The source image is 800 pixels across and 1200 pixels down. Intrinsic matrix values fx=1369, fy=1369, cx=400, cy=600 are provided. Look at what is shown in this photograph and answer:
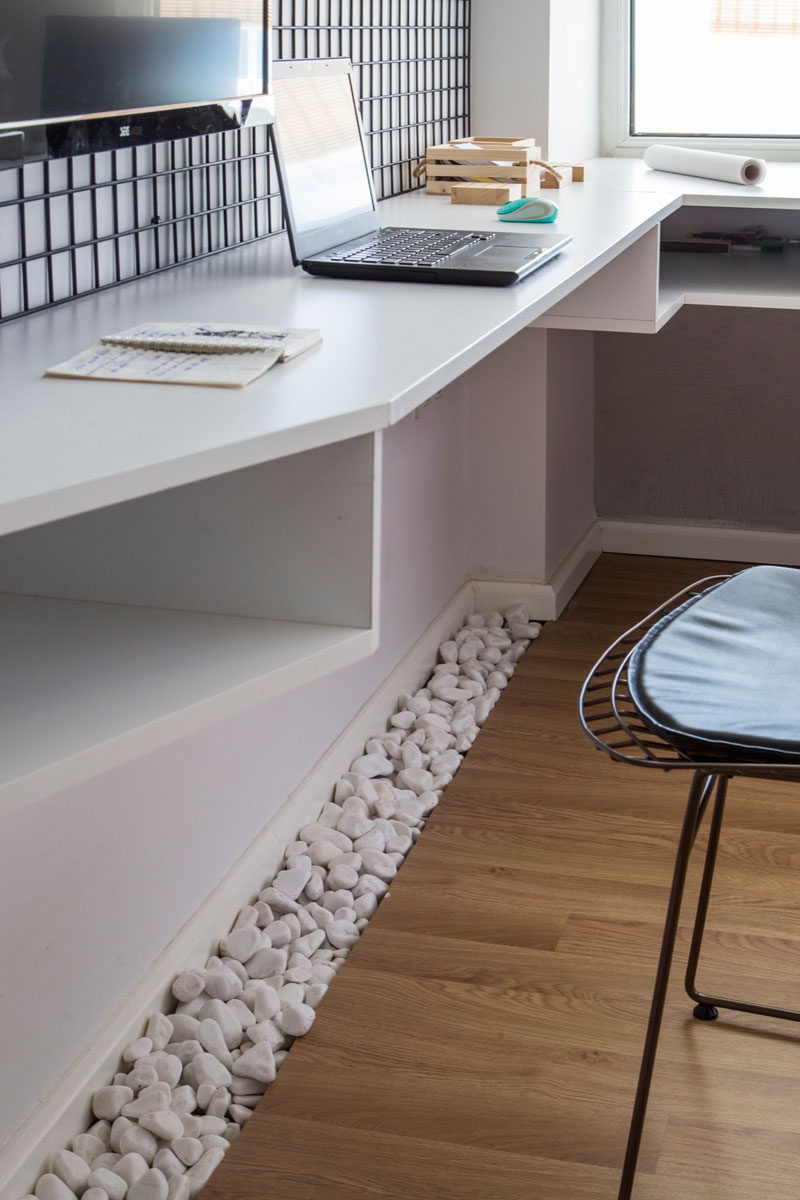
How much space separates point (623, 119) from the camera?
130 inches

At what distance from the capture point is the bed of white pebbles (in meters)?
1.38

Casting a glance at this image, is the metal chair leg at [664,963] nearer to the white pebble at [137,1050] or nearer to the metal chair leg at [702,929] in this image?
the metal chair leg at [702,929]

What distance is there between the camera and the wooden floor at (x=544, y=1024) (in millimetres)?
1380

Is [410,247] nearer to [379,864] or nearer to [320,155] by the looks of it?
[320,155]

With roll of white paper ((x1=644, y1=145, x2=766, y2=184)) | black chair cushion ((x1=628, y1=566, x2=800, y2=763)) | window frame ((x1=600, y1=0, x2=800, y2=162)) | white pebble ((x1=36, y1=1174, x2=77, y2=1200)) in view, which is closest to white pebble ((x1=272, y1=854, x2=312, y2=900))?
white pebble ((x1=36, y1=1174, x2=77, y2=1200))

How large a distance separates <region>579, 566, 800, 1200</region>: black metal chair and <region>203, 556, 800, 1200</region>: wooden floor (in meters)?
0.19

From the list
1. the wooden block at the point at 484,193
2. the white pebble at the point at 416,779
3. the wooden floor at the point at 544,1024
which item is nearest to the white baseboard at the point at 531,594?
the wooden floor at the point at 544,1024

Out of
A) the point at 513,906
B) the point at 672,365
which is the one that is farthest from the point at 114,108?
the point at 672,365

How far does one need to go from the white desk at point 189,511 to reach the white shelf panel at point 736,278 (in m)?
1.16

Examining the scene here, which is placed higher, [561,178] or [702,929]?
[561,178]

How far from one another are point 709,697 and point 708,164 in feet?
6.13

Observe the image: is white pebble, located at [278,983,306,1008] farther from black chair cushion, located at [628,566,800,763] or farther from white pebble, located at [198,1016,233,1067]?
black chair cushion, located at [628,566,800,763]

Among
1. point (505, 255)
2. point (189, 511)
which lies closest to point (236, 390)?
point (189, 511)

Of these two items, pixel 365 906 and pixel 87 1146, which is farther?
pixel 365 906
